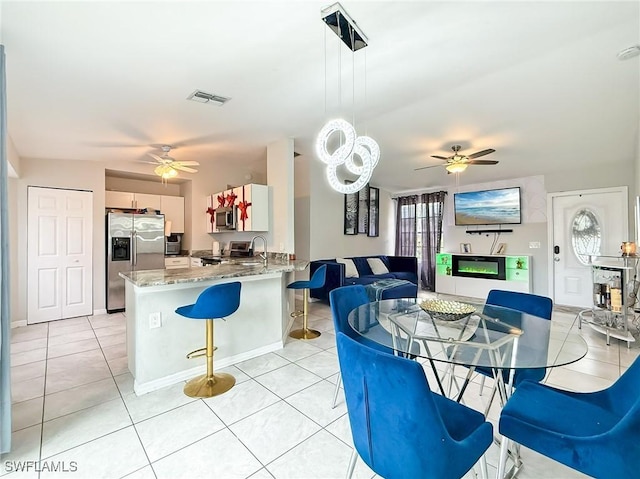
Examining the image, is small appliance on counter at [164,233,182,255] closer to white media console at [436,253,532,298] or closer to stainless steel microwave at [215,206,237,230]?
stainless steel microwave at [215,206,237,230]

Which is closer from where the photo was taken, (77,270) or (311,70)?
(311,70)

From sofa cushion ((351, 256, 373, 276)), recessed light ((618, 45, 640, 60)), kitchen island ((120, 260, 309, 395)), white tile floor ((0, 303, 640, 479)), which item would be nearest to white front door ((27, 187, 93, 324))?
white tile floor ((0, 303, 640, 479))

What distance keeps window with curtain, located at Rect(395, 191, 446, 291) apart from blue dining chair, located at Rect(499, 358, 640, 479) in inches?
216

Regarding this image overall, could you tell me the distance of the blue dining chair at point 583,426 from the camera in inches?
38.4

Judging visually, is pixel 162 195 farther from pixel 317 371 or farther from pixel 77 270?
pixel 317 371

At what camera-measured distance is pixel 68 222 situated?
14.7ft

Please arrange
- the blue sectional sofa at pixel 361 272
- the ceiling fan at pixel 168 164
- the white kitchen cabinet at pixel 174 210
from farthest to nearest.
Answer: the white kitchen cabinet at pixel 174 210 < the blue sectional sofa at pixel 361 272 < the ceiling fan at pixel 168 164

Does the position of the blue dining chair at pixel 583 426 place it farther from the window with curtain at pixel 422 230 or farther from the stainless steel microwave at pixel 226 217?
the window with curtain at pixel 422 230

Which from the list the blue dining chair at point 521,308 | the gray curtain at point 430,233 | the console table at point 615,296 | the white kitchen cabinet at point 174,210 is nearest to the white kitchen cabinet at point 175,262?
the white kitchen cabinet at point 174,210

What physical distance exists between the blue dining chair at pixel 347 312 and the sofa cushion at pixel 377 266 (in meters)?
3.56

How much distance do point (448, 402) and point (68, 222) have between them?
220 inches

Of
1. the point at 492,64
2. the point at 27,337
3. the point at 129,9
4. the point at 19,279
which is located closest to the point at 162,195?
the point at 19,279

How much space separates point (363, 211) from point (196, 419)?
211 inches

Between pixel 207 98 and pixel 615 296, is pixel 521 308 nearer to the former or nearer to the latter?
pixel 615 296
